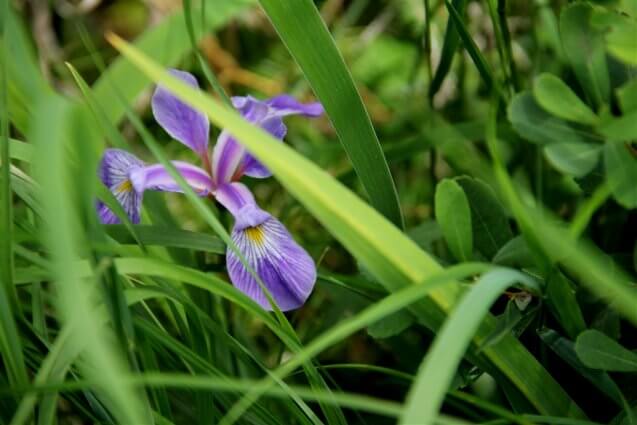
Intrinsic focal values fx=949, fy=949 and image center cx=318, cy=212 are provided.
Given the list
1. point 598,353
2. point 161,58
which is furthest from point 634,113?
point 161,58

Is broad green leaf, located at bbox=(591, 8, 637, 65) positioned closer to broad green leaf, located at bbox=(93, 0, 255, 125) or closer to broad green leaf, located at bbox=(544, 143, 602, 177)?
broad green leaf, located at bbox=(544, 143, 602, 177)

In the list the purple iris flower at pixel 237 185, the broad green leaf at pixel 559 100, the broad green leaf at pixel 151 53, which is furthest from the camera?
the broad green leaf at pixel 151 53

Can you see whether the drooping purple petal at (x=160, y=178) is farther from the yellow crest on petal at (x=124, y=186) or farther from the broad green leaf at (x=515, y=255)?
the broad green leaf at (x=515, y=255)

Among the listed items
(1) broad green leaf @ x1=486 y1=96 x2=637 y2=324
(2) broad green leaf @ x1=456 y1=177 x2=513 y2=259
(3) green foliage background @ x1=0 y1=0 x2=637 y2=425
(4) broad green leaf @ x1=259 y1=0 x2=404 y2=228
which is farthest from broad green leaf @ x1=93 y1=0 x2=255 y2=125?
(1) broad green leaf @ x1=486 y1=96 x2=637 y2=324

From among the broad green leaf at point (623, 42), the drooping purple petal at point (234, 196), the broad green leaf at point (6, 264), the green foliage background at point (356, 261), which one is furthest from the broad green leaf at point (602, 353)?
the broad green leaf at point (6, 264)

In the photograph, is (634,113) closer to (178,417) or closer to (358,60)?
(178,417)

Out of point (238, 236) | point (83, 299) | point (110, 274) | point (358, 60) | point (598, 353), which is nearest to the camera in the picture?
point (83, 299)
